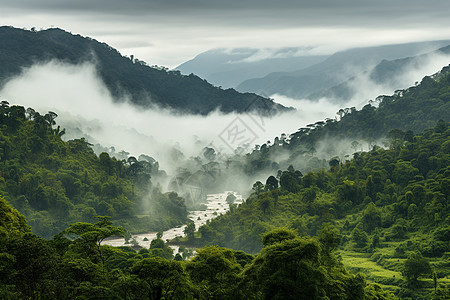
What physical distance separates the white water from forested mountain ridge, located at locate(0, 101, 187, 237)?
110 inches

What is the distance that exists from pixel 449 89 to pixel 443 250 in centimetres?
8919

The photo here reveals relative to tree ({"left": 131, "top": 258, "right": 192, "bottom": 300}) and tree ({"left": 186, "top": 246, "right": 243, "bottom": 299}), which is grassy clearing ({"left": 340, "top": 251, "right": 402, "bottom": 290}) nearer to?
tree ({"left": 186, "top": 246, "right": 243, "bottom": 299})

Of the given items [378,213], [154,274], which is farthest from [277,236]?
[378,213]

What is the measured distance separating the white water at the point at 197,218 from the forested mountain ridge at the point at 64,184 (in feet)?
9.18

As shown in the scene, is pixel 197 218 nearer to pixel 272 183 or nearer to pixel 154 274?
pixel 272 183

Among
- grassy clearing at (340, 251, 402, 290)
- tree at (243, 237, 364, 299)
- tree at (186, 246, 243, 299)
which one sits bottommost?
grassy clearing at (340, 251, 402, 290)

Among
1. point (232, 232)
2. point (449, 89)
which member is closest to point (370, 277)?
point (232, 232)

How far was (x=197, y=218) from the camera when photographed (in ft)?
381

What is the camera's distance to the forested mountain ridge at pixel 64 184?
9025 cm

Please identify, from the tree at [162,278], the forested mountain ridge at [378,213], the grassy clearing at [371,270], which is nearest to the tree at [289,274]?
the tree at [162,278]

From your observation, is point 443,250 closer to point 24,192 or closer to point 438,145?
point 438,145

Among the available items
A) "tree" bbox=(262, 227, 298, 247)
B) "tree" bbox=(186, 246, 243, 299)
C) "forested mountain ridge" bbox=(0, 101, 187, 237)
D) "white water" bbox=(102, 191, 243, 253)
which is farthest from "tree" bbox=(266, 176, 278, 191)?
"tree" bbox=(262, 227, 298, 247)

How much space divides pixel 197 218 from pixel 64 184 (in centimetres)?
3201

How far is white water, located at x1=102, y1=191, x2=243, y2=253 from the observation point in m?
93.8
